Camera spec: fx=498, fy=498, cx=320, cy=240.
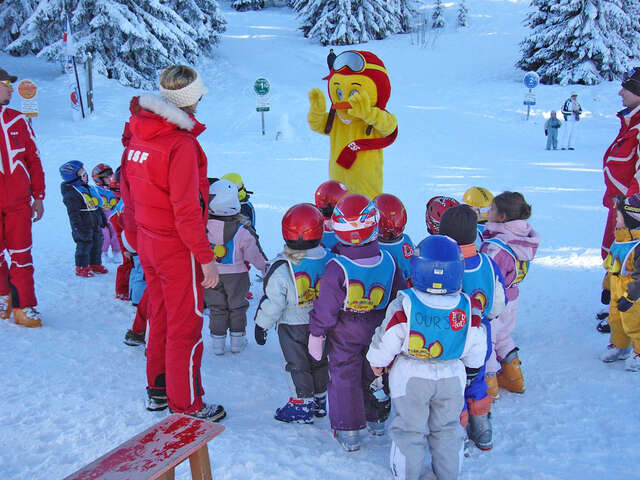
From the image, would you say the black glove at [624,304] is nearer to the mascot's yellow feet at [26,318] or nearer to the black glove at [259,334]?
the black glove at [259,334]

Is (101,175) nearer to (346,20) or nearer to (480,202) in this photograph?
(480,202)

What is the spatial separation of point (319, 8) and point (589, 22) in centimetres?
1410

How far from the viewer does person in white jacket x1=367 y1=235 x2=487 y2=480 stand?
8.32 feet

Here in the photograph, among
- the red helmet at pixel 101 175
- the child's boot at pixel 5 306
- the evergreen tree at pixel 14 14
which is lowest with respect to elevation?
the child's boot at pixel 5 306

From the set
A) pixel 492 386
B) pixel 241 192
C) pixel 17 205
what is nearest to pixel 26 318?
pixel 17 205

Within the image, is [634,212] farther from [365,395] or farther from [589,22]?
[589,22]

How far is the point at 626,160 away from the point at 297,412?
3.95 meters

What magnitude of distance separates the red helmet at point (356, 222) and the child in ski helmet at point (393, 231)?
437 mm

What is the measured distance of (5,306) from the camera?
15.1 feet

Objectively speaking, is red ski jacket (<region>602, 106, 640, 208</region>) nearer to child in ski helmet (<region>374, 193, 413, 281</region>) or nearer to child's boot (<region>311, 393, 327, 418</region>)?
child in ski helmet (<region>374, 193, 413, 281</region>)

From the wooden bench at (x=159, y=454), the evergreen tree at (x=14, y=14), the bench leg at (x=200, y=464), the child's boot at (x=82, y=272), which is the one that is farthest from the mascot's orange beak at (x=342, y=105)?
the evergreen tree at (x=14, y=14)

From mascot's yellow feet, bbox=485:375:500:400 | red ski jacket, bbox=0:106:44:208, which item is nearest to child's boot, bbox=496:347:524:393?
mascot's yellow feet, bbox=485:375:500:400

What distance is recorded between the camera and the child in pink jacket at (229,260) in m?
4.21

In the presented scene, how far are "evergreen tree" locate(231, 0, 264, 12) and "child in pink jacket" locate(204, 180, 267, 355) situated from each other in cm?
3753
